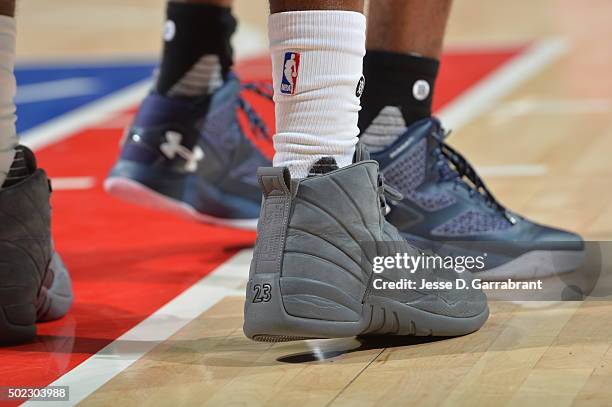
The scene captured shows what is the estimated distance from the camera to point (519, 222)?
1.84 metres

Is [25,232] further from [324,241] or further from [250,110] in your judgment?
[250,110]

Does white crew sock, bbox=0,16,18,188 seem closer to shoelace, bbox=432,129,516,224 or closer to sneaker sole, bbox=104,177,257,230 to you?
sneaker sole, bbox=104,177,257,230

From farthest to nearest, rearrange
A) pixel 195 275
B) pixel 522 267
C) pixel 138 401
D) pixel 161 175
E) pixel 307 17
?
pixel 161 175 < pixel 195 275 < pixel 522 267 < pixel 307 17 < pixel 138 401

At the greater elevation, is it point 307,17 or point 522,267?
point 307,17

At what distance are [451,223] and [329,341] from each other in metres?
0.34

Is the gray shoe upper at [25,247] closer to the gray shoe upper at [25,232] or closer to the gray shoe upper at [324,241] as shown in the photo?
the gray shoe upper at [25,232]

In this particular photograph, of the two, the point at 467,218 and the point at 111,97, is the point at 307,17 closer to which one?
the point at 467,218

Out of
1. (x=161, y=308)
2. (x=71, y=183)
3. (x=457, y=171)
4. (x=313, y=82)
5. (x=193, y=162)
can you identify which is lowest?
(x=71, y=183)

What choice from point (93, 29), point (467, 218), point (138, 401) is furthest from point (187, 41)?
point (93, 29)

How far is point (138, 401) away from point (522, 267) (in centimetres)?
69

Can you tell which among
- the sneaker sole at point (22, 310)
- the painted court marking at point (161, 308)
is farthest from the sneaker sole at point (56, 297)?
the painted court marking at point (161, 308)

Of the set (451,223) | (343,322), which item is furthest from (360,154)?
(451,223)

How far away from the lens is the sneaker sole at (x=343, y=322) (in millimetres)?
1407

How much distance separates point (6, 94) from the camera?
1.62 metres
